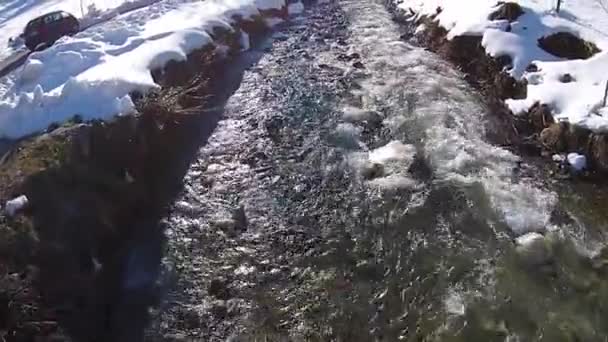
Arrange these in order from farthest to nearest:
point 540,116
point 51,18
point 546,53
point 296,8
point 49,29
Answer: point 296,8 → point 51,18 → point 49,29 → point 546,53 → point 540,116

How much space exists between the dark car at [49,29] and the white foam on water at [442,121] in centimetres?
991

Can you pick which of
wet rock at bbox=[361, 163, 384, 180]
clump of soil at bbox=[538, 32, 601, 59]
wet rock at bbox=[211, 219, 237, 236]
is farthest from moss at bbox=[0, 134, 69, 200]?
clump of soil at bbox=[538, 32, 601, 59]

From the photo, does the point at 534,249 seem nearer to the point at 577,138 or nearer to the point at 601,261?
the point at 601,261

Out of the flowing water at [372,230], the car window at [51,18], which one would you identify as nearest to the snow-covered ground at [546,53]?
the flowing water at [372,230]

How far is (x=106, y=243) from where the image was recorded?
1096 cm

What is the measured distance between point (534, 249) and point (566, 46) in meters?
7.72

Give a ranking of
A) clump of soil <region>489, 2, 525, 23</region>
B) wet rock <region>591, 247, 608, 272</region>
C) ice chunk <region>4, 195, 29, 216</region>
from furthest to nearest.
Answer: clump of soil <region>489, 2, 525, 23</region> < ice chunk <region>4, 195, 29, 216</region> < wet rock <region>591, 247, 608, 272</region>

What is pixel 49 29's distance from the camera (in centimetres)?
2034

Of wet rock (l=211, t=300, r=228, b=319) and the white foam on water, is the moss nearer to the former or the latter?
wet rock (l=211, t=300, r=228, b=319)

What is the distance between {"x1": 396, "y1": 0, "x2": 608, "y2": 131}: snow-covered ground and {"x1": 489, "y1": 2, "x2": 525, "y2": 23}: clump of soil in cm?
17

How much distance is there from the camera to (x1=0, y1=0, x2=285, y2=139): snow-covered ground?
13.4 m

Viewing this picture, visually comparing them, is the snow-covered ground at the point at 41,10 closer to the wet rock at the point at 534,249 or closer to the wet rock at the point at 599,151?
the wet rock at the point at 534,249

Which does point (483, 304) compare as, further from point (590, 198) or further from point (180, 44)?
point (180, 44)

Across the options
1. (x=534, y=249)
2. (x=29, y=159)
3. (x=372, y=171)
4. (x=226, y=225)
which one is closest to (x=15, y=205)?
(x=29, y=159)
